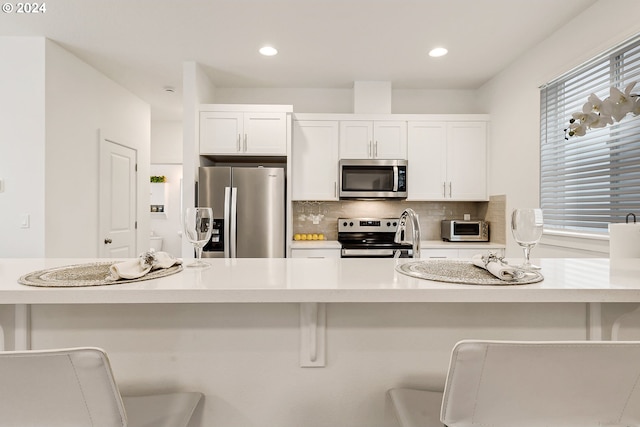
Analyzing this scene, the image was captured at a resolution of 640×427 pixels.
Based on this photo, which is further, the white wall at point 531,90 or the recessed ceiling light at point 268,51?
the recessed ceiling light at point 268,51

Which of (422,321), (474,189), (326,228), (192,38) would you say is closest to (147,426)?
(422,321)

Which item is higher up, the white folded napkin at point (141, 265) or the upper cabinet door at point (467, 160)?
the upper cabinet door at point (467, 160)

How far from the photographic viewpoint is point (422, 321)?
1162mm

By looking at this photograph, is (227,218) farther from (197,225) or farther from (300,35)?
(197,225)

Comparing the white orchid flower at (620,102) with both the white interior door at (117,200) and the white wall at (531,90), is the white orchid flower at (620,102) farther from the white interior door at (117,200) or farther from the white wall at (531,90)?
the white interior door at (117,200)

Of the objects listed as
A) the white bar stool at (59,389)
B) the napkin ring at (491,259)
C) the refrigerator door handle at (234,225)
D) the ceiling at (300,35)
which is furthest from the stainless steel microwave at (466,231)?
the white bar stool at (59,389)

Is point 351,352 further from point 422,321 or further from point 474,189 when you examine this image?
point 474,189

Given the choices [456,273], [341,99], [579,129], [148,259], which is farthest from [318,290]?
[341,99]

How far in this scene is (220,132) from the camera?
3484mm

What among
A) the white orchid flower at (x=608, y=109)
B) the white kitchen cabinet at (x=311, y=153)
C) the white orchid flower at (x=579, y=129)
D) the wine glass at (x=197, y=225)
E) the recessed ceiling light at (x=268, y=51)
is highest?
the recessed ceiling light at (x=268, y=51)

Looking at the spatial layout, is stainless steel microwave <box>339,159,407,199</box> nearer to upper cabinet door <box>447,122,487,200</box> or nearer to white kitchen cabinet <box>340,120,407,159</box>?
white kitchen cabinet <box>340,120,407,159</box>

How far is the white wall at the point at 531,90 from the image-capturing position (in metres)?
2.20

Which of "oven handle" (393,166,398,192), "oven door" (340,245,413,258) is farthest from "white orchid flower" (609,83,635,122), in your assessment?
"oven handle" (393,166,398,192)

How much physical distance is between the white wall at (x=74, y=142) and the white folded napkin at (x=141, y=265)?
2338 millimetres
